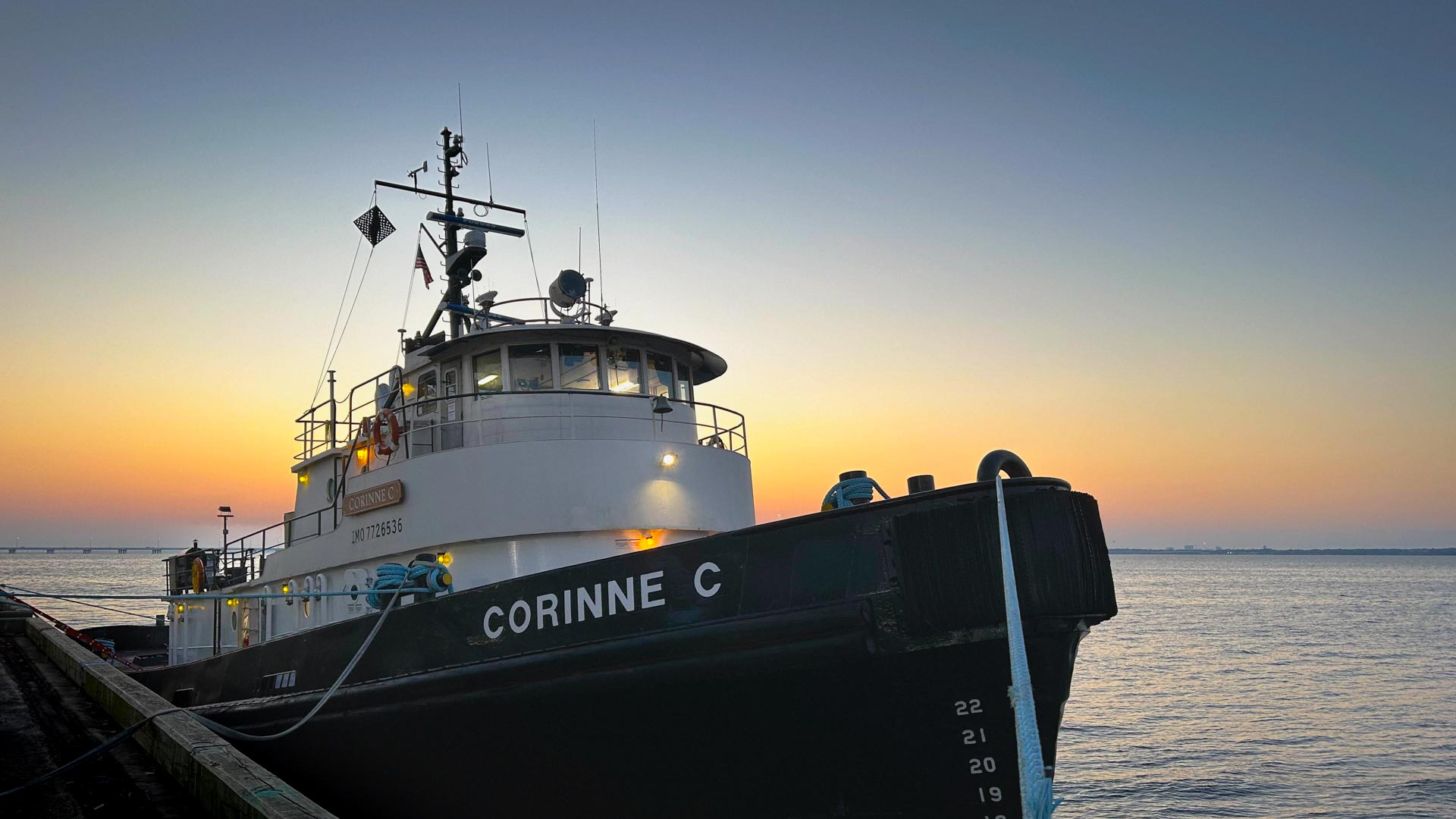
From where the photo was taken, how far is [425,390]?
436 inches

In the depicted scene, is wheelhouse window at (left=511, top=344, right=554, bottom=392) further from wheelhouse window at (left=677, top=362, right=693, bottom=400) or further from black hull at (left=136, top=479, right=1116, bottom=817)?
black hull at (left=136, top=479, right=1116, bottom=817)

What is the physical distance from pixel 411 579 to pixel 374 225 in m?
8.19

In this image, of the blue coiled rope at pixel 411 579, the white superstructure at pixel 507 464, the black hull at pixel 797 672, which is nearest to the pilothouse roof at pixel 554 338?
the white superstructure at pixel 507 464

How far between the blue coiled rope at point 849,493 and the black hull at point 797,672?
0.53 metres

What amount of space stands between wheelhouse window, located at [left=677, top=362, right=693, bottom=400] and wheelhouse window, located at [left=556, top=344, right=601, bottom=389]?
1.14 m

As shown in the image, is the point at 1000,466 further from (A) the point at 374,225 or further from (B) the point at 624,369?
(A) the point at 374,225

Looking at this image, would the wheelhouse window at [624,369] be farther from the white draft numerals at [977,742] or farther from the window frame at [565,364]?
the white draft numerals at [977,742]

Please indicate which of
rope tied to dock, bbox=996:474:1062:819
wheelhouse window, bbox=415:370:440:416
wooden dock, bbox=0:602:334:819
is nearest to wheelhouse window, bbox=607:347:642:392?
wheelhouse window, bbox=415:370:440:416

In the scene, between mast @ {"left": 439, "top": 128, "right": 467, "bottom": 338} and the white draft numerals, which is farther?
mast @ {"left": 439, "top": 128, "right": 467, "bottom": 338}

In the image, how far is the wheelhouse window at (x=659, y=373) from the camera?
1084 cm

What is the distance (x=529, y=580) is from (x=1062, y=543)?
3949mm

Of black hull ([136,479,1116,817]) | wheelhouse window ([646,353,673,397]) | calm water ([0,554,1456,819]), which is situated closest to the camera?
black hull ([136,479,1116,817])

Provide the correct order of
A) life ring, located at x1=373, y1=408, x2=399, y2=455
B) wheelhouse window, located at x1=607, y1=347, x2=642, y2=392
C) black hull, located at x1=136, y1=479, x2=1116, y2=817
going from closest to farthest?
black hull, located at x1=136, y1=479, x2=1116, y2=817 < life ring, located at x1=373, y1=408, x2=399, y2=455 < wheelhouse window, located at x1=607, y1=347, x2=642, y2=392

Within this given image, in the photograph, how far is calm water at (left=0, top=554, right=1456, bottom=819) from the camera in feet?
59.3
